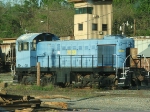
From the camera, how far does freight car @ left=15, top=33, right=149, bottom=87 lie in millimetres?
24812

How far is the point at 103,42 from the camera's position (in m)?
25.9

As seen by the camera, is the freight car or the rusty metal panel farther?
the rusty metal panel

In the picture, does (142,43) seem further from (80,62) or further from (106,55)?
(106,55)

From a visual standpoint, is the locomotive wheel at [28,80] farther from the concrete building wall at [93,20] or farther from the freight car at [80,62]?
the concrete building wall at [93,20]

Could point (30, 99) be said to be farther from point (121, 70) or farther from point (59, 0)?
point (59, 0)

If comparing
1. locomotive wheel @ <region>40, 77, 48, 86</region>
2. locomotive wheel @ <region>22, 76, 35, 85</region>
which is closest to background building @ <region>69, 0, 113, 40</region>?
locomotive wheel @ <region>22, 76, 35, 85</region>

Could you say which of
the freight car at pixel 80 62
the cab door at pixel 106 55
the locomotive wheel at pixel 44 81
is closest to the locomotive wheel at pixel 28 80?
the freight car at pixel 80 62

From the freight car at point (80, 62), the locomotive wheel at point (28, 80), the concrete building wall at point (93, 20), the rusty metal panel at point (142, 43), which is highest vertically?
the concrete building wall at point (93, 20)

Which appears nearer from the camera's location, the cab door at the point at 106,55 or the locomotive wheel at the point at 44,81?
the cab door at the point at 106,55

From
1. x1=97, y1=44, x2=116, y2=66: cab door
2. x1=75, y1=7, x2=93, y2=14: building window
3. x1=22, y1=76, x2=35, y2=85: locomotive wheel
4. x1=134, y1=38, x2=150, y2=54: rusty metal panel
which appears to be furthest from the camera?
x1=75, y1=7, x2=93, y2=14: building window

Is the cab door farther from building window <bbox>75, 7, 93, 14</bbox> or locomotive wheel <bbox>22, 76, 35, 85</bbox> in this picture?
building window <bbox>75, 7, 93, 14</bbox>

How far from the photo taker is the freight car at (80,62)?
24812 mm

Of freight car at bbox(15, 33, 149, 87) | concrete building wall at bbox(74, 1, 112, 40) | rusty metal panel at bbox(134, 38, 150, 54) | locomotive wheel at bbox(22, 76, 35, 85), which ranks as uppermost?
concrete building wall at bbox(74, 1, 112, 40)

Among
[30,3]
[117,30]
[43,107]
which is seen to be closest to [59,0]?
[30,3]
